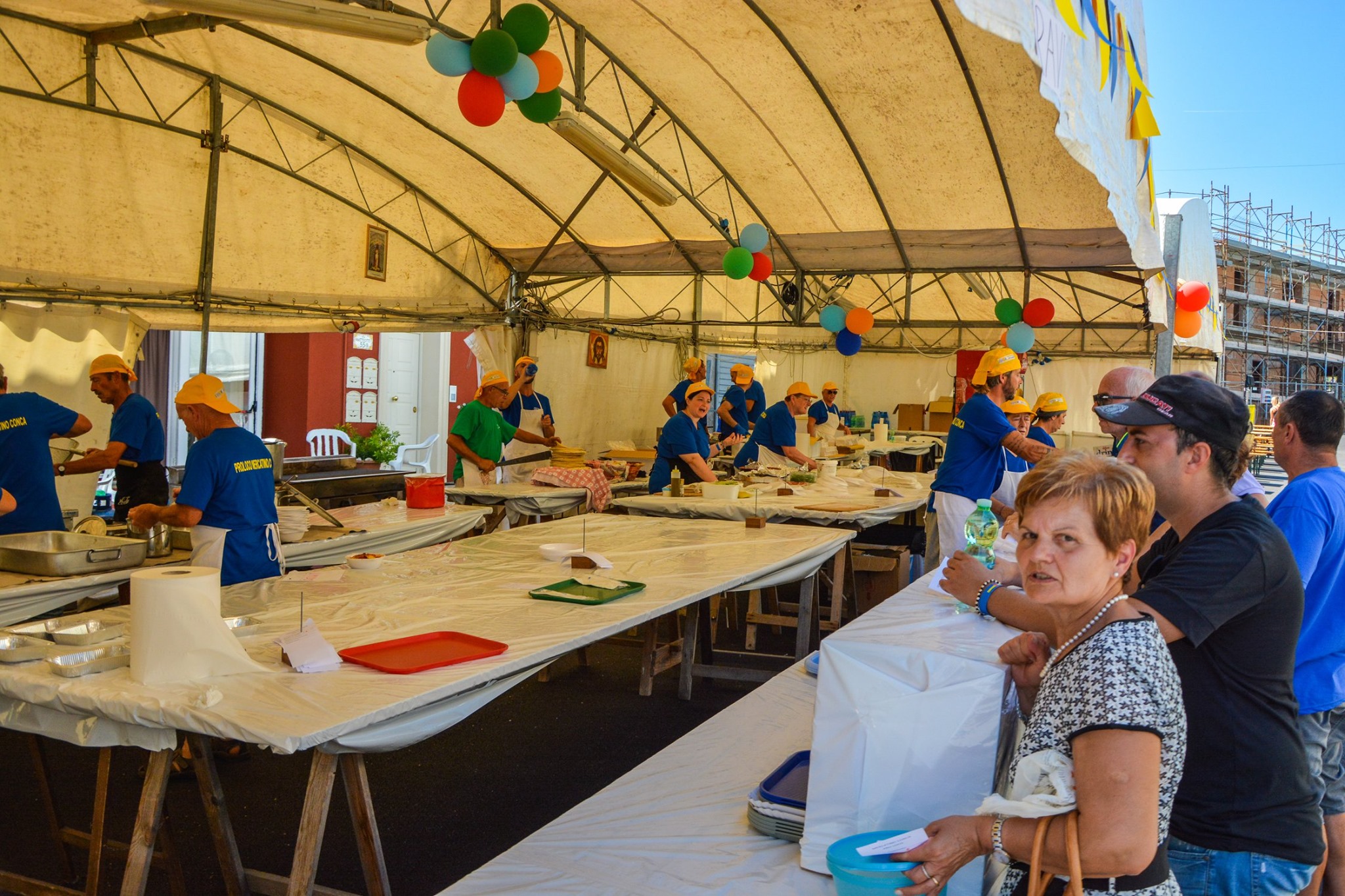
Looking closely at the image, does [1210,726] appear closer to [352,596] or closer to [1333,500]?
[1333,500]

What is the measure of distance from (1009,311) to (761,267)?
325 cm

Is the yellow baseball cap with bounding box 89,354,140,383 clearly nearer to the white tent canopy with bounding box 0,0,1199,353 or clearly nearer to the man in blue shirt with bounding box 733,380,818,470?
the white tent canopy with bounding box 0,0,1199,353

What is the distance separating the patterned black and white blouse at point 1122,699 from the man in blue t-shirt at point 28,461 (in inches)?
196

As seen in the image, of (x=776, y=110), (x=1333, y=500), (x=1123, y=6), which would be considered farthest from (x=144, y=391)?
(x=1333, y=500)

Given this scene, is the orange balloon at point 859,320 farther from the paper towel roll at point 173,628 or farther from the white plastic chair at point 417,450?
the paper towel roll at point 173,628

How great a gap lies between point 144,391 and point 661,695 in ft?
32.9

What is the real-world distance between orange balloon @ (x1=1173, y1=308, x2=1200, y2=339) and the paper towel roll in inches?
362

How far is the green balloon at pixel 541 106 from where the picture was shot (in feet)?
21.1

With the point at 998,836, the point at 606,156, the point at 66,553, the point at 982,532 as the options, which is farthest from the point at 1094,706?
the point at 606,156

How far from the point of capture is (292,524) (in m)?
5.07

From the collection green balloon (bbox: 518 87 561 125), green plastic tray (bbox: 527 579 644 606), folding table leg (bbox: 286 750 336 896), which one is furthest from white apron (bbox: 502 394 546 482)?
folding table leg (bbox: 286 750 336 896)

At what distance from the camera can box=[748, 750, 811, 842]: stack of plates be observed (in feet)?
6.06

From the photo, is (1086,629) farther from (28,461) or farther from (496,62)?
(28,461)

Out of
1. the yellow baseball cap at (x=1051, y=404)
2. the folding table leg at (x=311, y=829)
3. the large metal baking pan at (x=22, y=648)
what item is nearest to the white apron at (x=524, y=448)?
the yellow baseball cap at (x=1051, y=404)
